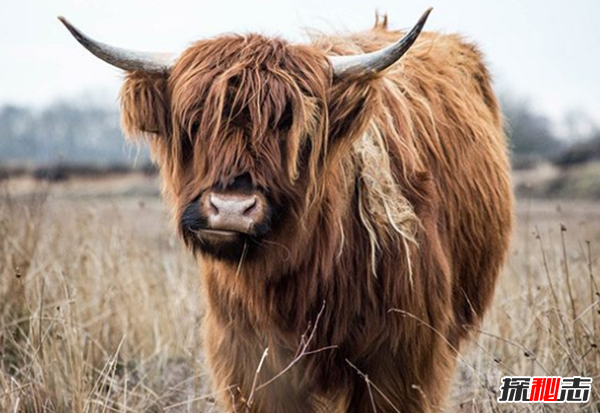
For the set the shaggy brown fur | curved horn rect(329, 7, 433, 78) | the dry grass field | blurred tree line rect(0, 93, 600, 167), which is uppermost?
curved horn rect(329, 7, 433, 78)

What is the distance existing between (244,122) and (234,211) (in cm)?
35

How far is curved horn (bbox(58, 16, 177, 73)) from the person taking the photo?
10.0 feet

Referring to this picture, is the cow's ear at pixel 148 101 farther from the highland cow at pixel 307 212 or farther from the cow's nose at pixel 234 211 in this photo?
the cow's nose at pixel 234 211

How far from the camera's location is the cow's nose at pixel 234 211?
2.71 metres

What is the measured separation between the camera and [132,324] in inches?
211

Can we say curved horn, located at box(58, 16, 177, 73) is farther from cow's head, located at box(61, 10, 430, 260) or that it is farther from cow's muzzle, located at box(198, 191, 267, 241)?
cow's muzzle, located at box(198, 191, 267, 241)

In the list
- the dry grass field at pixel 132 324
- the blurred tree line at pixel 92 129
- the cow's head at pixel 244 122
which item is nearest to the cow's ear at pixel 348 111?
the cow's head at pixel 244 122

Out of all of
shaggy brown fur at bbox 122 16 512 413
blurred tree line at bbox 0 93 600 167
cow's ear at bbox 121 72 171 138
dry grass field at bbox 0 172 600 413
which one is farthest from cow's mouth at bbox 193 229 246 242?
blurred tree line at bbox 0 93 600 167

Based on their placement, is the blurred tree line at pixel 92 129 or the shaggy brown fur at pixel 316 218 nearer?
the shaggy brown fur at pixel 316 218

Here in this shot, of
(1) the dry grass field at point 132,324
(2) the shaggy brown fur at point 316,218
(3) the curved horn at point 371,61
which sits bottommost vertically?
(1) the dry grass field at point 132,324

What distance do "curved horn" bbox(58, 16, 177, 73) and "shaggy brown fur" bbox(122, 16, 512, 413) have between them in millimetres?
50

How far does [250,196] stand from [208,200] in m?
0.14

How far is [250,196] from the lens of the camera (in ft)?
9.10

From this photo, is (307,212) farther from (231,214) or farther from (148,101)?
(148,101)
